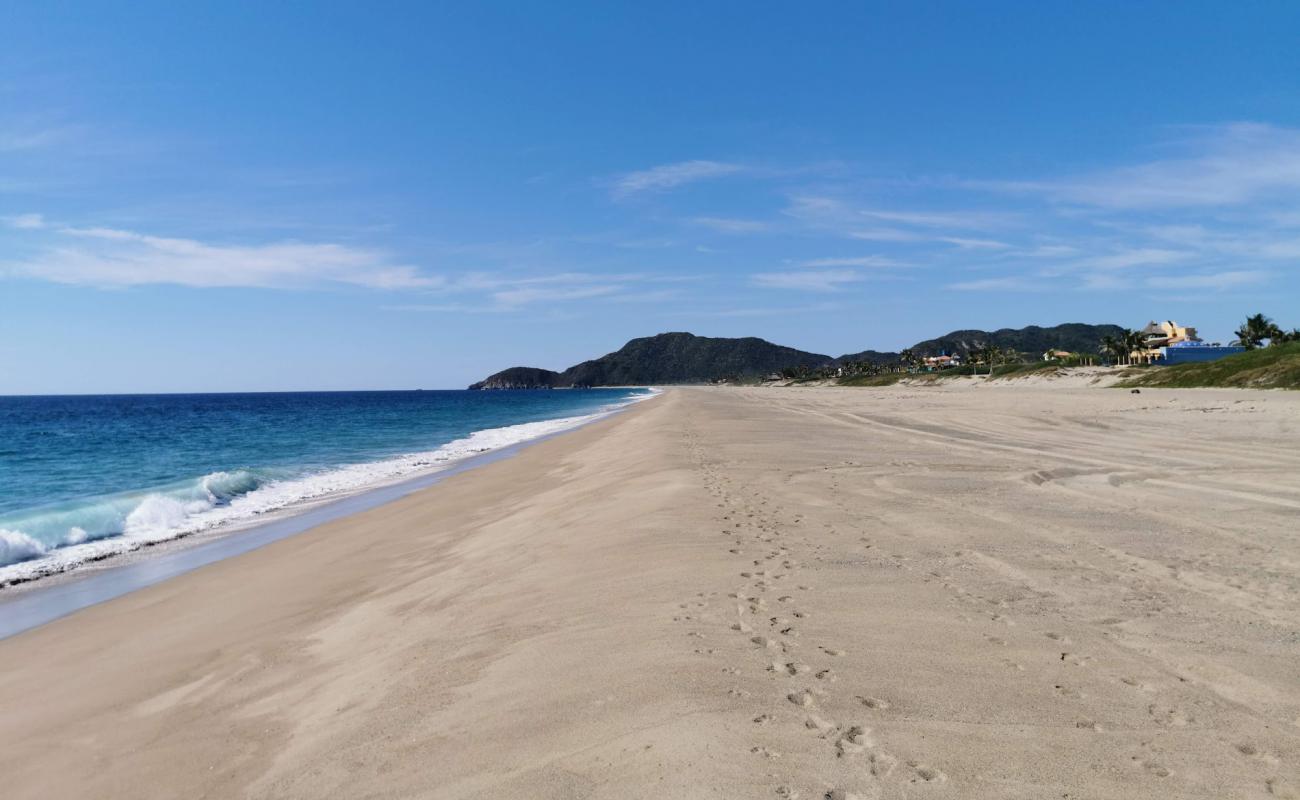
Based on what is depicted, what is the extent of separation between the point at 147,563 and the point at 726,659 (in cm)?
1340

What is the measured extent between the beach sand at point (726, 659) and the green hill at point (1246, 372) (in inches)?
1552

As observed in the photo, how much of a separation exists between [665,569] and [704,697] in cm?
328

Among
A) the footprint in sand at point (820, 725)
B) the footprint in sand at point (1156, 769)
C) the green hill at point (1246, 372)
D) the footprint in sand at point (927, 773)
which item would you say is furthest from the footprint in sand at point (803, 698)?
the green hill at point (1246, 372)

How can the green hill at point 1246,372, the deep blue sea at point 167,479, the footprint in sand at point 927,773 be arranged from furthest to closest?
the green hill at point 1246,372 < the deep blue sea at point 167,479 < the footprint in sand at point 927,773

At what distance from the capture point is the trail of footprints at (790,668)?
370 cm

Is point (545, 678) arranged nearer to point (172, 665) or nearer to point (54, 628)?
point (172, 665)

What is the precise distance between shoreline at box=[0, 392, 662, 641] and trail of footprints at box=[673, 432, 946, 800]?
380 inches

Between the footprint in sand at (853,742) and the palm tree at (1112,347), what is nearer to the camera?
the footprint in sand at (853,742)

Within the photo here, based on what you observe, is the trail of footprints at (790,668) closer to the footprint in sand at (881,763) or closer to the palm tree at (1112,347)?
the footprint in sand at (881,763)

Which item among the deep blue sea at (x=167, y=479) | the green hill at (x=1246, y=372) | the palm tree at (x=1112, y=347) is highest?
the palm tree at (x=1112, y=347)

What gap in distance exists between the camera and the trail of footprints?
3.70 metres

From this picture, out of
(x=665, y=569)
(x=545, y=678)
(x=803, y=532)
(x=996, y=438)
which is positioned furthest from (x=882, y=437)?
(x=545, y=678)

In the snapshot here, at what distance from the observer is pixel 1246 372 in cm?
4656

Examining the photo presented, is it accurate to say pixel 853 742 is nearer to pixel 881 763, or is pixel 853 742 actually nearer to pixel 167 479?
pixel 881 763
